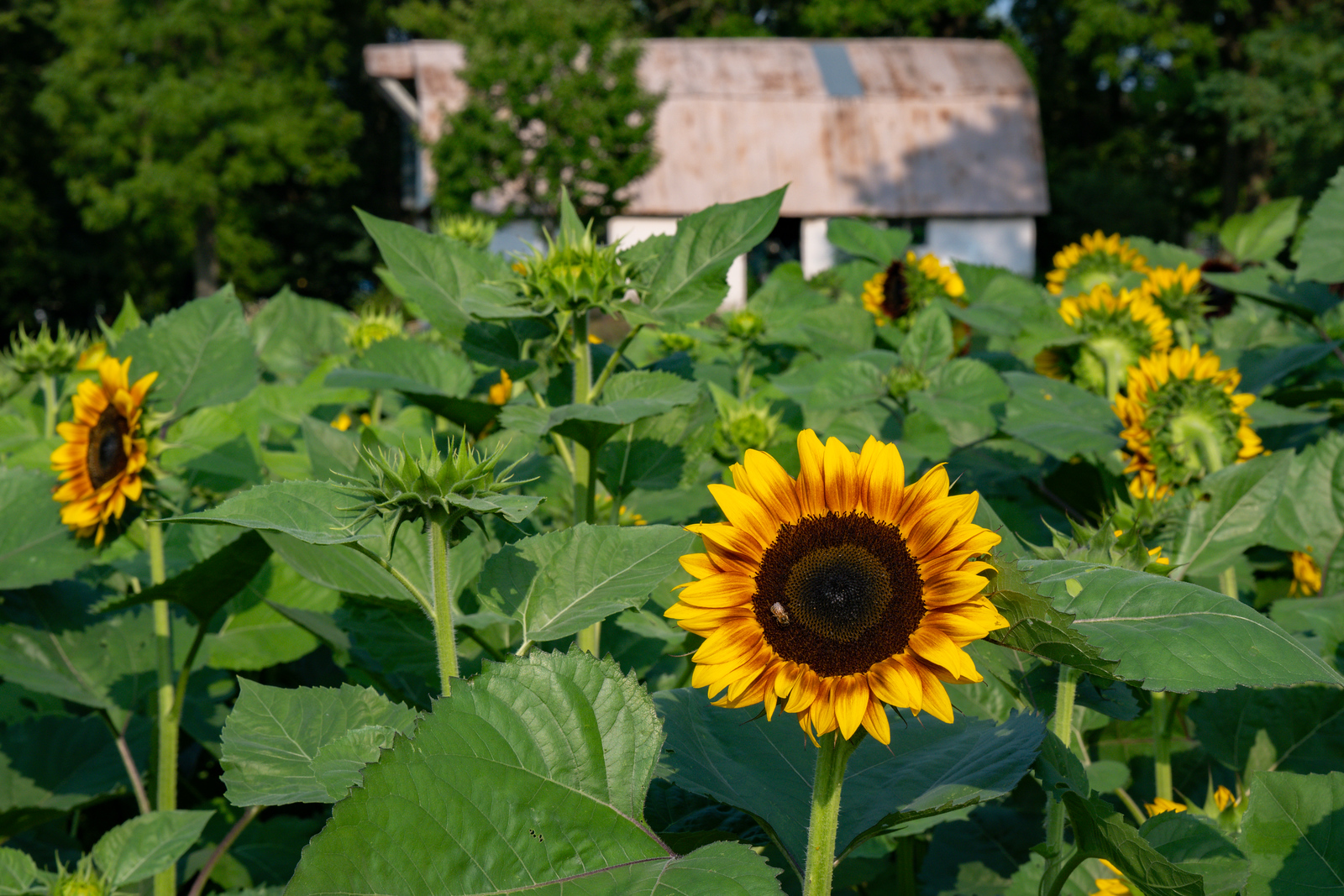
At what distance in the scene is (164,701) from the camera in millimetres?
1493

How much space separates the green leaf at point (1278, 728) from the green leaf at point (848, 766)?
62cm

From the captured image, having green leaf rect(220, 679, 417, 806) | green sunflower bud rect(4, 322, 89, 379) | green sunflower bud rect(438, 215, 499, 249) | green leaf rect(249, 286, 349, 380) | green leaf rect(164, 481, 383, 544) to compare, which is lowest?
green leaf rect(249, 286, 349, 380)

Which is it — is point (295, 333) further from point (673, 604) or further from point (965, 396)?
point (673, 604)

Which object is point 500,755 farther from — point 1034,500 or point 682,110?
point 682,110

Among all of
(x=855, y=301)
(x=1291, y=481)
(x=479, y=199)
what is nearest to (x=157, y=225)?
(x=479, y=199)

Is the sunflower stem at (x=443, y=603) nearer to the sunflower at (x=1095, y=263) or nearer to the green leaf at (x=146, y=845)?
the green leaf at (x=146, y=845)

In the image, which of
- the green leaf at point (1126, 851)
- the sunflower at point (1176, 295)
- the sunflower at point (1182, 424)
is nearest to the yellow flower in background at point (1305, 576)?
the sunflower at point (1182, 424)

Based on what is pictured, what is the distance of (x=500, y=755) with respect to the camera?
805 millimetres

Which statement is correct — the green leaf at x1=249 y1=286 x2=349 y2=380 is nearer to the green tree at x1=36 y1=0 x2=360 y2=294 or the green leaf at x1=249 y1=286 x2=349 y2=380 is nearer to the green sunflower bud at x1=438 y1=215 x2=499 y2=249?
the green sunflower bud at x1=438 y1=215 x2=499 y2=249

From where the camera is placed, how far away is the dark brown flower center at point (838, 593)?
793mm

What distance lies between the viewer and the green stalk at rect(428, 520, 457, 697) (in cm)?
92

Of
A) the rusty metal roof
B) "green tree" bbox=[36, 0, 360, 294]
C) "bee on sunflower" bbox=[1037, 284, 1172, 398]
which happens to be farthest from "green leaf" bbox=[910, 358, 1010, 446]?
"green tree" bbox=[36, 0, 360, 294]

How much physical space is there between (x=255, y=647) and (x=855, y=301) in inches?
84.6

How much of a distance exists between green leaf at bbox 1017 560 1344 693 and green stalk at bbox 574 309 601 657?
65cm
